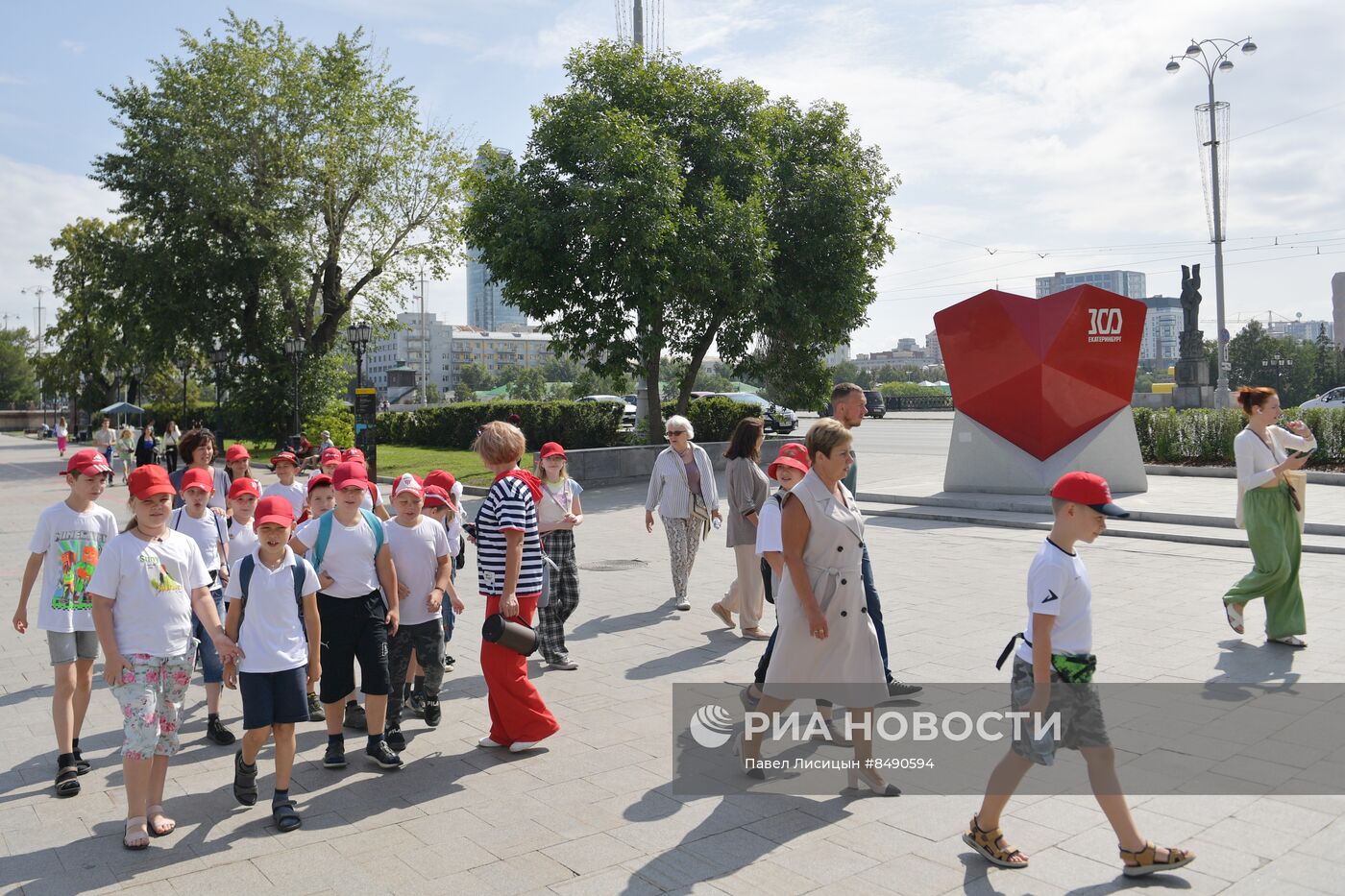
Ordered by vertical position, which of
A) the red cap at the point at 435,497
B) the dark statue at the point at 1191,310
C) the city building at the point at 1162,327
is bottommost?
the red cap at the point at 435,497

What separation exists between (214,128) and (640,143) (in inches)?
785

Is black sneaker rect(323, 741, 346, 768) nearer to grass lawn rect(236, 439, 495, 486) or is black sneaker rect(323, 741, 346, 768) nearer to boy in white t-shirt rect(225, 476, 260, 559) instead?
boy in white t-shirt rect(225, 476, 260, 559)

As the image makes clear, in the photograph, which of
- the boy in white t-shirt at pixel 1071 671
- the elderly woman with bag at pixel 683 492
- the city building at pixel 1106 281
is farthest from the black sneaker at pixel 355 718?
the city building at pixel 1106 281

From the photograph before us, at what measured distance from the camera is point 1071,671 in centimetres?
379

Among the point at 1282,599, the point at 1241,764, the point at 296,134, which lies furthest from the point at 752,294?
the point at 296,134

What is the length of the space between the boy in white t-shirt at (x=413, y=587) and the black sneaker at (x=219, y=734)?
38.0 inches

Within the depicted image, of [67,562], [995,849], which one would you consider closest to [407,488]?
[67,562]

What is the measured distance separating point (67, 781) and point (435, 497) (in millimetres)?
2444

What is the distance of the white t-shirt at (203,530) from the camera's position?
5.84 meters

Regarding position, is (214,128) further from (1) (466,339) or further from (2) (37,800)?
(1) (466,339)

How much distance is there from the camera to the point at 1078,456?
16.7 m

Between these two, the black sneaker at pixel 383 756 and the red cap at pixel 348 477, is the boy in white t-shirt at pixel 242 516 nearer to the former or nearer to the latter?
the red cap at pixel 348 477

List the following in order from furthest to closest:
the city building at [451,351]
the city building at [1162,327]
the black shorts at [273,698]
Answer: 1. the city building at [451,351]
2. the city building at [1162,327]
3. the black shorts at [273,698]

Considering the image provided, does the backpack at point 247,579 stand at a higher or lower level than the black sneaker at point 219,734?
higher
